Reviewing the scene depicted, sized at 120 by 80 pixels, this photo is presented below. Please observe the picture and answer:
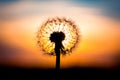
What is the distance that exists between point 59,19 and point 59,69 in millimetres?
6218

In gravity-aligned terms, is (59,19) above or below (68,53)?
above

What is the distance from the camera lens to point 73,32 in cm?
5847

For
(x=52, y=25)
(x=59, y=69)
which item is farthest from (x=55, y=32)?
(x=59, y=69)

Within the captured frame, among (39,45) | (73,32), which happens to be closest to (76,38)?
(73,32)

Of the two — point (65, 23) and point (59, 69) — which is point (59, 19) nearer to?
point (65, 23)

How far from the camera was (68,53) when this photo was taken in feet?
189

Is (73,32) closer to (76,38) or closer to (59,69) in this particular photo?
(76,38)

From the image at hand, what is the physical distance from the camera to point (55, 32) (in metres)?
58.0

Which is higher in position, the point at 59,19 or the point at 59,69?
the point at 59,19

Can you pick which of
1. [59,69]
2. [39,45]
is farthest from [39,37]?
[59,69]

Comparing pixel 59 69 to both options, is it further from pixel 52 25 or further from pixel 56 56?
pixel 52 25

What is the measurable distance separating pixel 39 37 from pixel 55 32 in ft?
6.31

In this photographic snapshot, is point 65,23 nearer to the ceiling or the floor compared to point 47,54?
nearer to the ceiling

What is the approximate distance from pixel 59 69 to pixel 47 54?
231 centimetres
